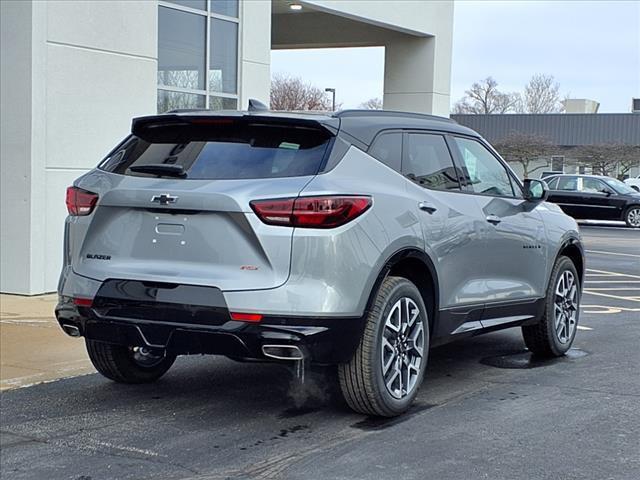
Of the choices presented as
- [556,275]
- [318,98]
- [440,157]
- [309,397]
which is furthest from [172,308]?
[318,98]

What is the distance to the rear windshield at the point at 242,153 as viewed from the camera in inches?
218

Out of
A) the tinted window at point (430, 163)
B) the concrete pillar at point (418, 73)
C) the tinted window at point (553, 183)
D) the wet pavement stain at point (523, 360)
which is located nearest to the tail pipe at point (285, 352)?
the tinted window at point (430, 163)

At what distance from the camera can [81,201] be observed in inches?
A: 231

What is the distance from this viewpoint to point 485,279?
6867mm

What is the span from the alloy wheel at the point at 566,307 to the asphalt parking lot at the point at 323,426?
0.25 meters

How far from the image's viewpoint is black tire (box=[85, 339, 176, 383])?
656 cm

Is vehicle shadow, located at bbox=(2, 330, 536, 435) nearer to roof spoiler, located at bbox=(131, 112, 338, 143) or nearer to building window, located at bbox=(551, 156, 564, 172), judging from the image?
roof spoiler, located at bbox=(131, 112, 338, 143)

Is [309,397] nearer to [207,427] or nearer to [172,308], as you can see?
[207,427]

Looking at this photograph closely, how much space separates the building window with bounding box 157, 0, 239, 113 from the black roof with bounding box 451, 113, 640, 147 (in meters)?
40.4

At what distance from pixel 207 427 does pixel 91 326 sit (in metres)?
0.92

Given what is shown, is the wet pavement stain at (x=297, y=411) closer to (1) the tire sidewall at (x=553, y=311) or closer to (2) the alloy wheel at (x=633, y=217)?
(1) the tire sidewall at (x=553, y=311)

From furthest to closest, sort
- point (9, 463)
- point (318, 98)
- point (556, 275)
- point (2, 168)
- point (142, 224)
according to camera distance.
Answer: point (318, 98), point (2, 168), point (556, 275), point (142, 224), point (9, 463)

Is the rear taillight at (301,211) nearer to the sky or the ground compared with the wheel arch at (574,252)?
nearer to the sky

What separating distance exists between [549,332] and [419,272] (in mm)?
1988
